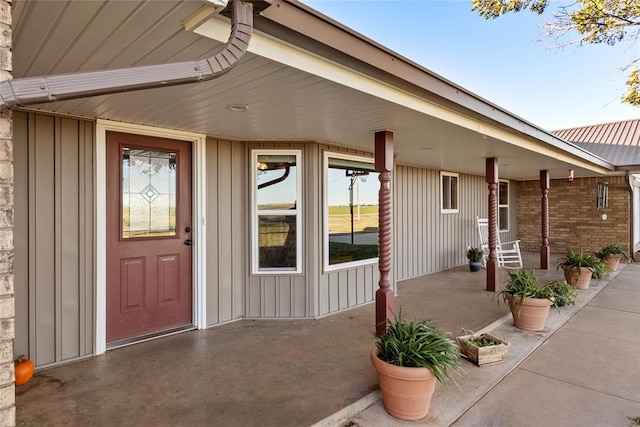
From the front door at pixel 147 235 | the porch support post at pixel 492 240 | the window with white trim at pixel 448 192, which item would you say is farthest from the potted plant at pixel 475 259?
the front door at pixel 147 235

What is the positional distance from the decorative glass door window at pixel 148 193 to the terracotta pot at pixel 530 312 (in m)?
3.69

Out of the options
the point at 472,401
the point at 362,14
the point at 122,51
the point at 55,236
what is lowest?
the point at 472,401

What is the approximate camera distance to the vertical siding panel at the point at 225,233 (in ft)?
12.6

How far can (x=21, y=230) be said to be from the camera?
8.75ft

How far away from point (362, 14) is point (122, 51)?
3982mm

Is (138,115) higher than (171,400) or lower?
higher

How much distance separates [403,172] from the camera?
6.38 metres

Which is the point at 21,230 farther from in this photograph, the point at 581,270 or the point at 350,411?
the point at 581,270

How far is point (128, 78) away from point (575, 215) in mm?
11171

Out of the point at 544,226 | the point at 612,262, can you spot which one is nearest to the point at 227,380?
the point at 544,226

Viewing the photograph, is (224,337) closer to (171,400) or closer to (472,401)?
(171,400)

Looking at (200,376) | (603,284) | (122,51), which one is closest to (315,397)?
(200,376)

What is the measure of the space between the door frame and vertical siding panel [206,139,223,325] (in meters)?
0.06

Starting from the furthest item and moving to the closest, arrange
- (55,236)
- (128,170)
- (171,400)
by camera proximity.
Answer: (128,170) < (55,236) < (171,400)
